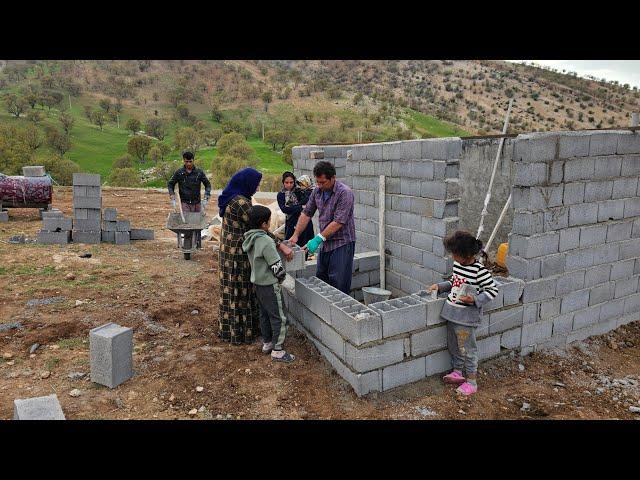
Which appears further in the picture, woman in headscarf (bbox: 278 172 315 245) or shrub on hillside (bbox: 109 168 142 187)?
shrub on hillside (bbox: 109 168 142 187)

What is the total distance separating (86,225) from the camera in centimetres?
944

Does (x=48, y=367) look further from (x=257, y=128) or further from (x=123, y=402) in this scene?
(x=257, y=128)

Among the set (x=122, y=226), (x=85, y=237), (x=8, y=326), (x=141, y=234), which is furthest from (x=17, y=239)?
(x=8, y=326)

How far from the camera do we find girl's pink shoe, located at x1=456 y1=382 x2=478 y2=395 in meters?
3.99

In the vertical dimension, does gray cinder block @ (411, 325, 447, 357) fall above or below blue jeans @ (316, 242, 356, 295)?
below

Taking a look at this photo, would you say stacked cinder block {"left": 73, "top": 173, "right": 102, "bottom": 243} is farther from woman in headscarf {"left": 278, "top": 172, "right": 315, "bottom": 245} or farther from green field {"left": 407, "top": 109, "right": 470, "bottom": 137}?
green field {"left": 407, "top": 109, "right": 470, "bottom": 137}

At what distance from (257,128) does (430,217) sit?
38145 millimetres

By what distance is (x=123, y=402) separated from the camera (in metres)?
3.83

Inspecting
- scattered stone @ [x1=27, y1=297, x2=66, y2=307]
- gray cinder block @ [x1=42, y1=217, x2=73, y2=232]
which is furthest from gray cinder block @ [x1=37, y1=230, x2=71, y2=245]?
scattered stone @ [x1=27, y1=297, x2=66, y2=307]

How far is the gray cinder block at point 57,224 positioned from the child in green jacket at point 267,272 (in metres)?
6.46

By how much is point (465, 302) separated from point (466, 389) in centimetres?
74

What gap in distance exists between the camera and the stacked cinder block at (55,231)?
30.3 feet

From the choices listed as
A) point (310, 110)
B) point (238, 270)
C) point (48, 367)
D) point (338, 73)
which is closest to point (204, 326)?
point (238, 270)

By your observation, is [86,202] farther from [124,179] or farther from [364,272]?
[124,179]
